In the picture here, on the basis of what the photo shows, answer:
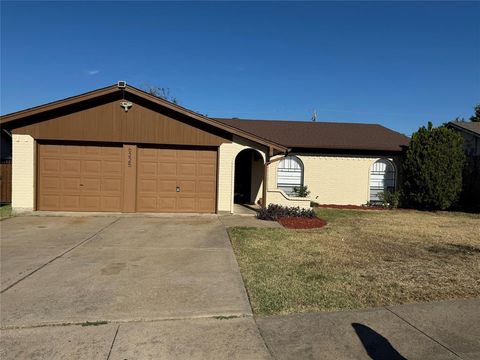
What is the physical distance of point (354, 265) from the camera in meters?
7.56

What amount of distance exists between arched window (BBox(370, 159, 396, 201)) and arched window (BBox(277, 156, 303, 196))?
3.58 m

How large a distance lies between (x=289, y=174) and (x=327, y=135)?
328 centimetres

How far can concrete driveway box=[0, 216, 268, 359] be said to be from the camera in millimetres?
4250

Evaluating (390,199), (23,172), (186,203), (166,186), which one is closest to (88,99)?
(23,172)

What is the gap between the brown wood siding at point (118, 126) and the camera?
14.0 m

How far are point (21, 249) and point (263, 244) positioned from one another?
5.13m

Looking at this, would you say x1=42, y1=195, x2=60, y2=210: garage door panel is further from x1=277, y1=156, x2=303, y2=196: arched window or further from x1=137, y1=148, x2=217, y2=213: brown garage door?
x1=277, y1=156, x2=303, y2=196: arched window

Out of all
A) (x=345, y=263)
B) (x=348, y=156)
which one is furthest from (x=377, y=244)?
(x=348, y=156)

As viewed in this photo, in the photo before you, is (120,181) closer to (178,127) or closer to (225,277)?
(178,127)

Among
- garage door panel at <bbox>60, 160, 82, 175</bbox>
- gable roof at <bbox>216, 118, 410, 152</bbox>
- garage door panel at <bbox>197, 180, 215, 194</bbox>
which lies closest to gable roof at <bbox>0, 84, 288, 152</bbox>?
garage door panel at <bbox>60, 160, 82, 175</bbox>

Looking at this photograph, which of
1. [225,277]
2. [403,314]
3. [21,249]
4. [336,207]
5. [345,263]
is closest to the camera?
[403,314]

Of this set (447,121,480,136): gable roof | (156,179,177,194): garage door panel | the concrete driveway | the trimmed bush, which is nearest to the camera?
the concrete driveway

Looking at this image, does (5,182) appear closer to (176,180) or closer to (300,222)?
(176,180)

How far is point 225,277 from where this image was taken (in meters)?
6.71
